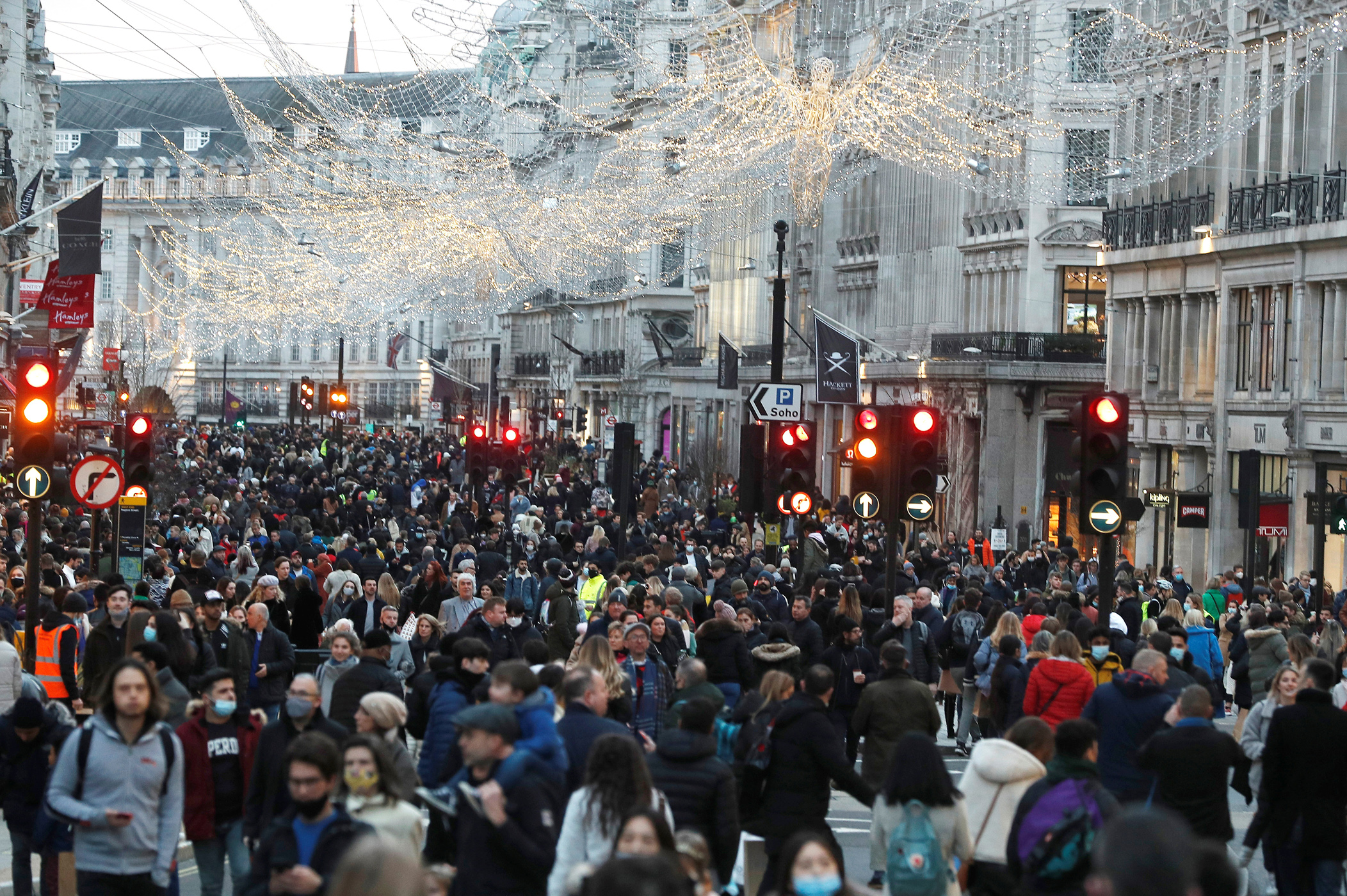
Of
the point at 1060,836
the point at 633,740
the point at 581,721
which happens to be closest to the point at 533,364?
the point at 581,721

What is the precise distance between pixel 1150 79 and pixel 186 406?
363 feet

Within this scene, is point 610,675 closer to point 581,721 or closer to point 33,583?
point 581,721

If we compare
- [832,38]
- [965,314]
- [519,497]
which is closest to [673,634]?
[519,497]

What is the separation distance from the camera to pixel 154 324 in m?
136

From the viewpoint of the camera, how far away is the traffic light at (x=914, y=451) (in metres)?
18.9

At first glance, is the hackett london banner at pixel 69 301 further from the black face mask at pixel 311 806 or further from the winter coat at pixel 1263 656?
the black face mask at pixel 311 806

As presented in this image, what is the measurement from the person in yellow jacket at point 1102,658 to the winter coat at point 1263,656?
2424mm

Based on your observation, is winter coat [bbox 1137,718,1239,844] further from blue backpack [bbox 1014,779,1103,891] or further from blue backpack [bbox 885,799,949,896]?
blue backpack [bbox 885,799,949,896]

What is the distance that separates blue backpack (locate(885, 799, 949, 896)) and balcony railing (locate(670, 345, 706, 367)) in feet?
215

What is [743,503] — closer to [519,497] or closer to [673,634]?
[673,634]

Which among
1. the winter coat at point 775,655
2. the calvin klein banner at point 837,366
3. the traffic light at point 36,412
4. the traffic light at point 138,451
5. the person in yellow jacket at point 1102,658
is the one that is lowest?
the person in yellow jacket at point 1102,658

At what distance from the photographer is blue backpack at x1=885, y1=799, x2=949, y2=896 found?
350 inches

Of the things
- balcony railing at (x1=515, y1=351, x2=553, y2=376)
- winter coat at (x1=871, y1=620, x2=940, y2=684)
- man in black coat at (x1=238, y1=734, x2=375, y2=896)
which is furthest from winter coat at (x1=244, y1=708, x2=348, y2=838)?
balcony railing at (x1=515, y1=351, x2=553, y2=376)

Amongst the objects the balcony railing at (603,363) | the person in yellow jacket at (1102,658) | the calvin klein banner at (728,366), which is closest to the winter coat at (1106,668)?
the person in yellow jacket at (1102,658)
